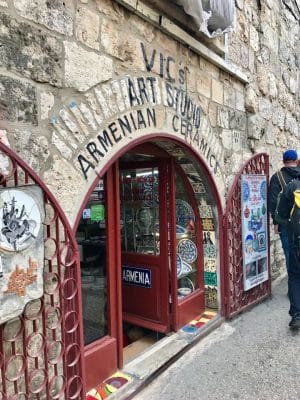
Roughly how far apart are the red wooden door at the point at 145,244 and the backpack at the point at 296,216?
42.5 inches

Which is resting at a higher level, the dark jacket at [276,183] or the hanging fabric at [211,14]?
the hanging fabric at [211,14]

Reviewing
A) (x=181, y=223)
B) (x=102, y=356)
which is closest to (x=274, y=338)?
(x=181, y=223)

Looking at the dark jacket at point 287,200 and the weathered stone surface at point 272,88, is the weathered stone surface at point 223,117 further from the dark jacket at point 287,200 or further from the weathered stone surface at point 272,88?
the weathered stone surface at point 272,88

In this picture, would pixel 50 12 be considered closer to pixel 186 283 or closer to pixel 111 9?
pixel 111 9

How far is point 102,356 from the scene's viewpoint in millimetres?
2537

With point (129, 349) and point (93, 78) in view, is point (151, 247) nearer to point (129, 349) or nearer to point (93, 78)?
point (129, 349)

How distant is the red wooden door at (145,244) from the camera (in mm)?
3342

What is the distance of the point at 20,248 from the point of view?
1.72 meters

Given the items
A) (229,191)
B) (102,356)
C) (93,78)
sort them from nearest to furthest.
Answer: (93,78) < (102,356) < (229,191)

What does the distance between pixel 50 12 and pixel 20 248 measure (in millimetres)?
1213

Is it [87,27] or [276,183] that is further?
[276,183]

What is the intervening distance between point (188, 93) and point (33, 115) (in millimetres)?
1562

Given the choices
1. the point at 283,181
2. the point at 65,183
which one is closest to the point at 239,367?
the point at 65,183

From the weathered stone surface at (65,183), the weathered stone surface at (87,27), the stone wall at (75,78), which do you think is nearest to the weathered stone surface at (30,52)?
the stone wall at (75,78)
